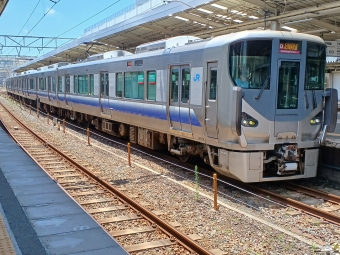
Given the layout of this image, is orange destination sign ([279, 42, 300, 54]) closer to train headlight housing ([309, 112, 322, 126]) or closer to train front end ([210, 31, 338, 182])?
train front end ([210, 31, 338, 182])

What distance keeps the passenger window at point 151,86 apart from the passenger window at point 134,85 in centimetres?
54

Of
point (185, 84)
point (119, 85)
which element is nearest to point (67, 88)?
point (119, 85)

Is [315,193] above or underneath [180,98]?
underneath

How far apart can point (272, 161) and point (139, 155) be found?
5542 mm

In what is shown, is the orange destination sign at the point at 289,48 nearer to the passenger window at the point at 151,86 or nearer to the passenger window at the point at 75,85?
the passenger window at the point at 151,86

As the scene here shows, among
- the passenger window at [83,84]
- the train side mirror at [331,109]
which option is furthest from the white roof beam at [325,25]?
the passenger window at [83,84]

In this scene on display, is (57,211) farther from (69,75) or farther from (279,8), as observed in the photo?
(69,75)

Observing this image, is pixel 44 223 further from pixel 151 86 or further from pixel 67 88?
pixel 67 88

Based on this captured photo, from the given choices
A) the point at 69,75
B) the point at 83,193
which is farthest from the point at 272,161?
the point at 69,75

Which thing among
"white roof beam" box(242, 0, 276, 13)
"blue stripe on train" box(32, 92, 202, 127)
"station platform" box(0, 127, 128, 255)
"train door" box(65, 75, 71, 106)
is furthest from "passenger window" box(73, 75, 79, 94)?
"station platform" box(0, 127, 128, 255)

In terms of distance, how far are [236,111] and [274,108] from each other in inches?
38.9

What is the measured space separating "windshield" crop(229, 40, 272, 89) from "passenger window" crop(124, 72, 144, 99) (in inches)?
186

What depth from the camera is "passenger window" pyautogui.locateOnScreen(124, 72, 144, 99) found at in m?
12.5

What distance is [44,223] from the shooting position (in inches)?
257
